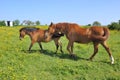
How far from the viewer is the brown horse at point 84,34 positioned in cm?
1253

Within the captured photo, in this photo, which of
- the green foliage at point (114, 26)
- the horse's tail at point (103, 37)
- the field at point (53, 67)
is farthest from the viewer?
the green foliage at point (114, 26)

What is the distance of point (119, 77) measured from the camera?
10.5 meters

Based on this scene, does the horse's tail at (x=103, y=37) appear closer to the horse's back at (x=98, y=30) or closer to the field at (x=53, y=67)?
the horse's back at (x=98, y=30)

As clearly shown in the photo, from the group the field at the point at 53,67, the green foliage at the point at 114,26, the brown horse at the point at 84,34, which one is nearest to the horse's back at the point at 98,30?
the brown horse at the point at 84,34

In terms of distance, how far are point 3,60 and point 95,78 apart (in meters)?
3.71

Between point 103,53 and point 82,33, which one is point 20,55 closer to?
point 82,33

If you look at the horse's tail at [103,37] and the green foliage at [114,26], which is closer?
the horse's tail at [103,37]

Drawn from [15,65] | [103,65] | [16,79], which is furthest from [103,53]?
[16,79]

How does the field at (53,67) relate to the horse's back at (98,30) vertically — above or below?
below

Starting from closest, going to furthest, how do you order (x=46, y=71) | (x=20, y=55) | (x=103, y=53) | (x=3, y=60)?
(x=46, y=71) < (x=3, y=60) < (x=20, y=55) < (x=103, y=53)

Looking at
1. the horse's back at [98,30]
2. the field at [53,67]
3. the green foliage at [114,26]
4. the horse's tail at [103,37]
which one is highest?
the horse's back at [98,30]

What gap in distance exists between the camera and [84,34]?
1285 cm

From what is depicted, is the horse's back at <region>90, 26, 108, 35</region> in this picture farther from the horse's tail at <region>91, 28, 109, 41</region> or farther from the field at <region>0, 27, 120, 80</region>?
the field at <region>0, 27, 120, 80</region>

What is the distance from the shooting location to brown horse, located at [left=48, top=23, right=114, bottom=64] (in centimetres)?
1253
